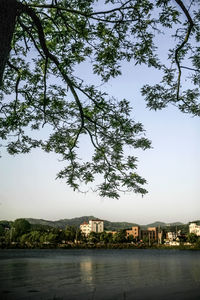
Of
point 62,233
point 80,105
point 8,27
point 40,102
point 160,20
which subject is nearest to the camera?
point 8,27

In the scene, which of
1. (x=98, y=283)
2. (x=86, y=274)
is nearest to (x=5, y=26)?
(x=98, y=283)

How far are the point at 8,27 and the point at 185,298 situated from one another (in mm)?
9873

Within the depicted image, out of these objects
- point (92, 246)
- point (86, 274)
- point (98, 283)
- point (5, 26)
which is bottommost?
point (92, 246)

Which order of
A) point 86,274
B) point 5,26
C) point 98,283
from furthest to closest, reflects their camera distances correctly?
point 86,274, point 98,283, point 5,26

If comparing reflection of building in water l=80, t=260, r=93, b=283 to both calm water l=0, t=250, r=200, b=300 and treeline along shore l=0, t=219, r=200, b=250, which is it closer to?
calm water l=0, t=250, r=200, b=300

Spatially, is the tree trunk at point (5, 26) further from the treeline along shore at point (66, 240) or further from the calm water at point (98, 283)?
the treeline along shore at point (66, 240)

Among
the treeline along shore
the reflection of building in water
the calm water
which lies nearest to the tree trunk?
the calm water

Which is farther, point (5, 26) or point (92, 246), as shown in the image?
point (92, 246)

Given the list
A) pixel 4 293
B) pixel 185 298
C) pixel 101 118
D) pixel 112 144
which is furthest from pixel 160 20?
pixel 4 293

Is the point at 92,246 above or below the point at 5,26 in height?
below

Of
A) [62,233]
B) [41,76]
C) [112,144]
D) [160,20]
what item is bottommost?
[62,233]

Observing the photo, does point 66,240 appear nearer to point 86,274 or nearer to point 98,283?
point 86,274

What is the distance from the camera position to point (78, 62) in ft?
25.7

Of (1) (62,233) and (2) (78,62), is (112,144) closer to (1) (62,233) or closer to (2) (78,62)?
(2) (78,62)
